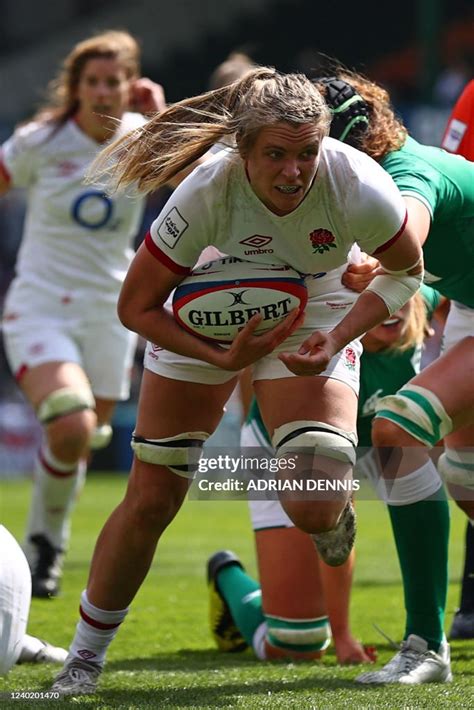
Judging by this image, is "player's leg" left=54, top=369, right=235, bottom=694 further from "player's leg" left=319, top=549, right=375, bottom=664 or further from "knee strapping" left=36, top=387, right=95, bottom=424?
"knee strapping" left=36, top=387, right=95, bottom=424

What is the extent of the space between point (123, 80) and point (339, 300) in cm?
290

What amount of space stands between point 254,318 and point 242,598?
1.76 meters

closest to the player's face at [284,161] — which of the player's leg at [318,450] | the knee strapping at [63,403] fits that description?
the player's leg at [318,450]

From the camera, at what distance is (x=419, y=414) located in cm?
388

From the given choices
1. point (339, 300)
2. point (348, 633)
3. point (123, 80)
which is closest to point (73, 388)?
point (123, 80)

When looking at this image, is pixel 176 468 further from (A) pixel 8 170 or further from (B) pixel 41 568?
(A) pixel 8 170

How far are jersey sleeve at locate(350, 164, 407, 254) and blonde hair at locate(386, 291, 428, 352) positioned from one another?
103cm

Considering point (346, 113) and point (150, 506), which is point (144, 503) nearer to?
point (150, 506)

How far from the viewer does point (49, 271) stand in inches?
259

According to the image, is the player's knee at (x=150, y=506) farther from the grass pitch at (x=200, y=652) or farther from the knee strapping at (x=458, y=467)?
the knee strapping at (x=458, y=467)

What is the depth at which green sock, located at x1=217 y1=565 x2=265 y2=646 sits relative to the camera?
15.8 feet

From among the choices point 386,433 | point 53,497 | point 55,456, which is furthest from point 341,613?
point 53,497

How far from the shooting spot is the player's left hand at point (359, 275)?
3.79m

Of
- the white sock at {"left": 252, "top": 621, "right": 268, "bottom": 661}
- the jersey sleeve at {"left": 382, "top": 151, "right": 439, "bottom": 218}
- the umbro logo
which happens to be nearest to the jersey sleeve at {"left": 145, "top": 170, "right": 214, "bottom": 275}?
the umbro logo
